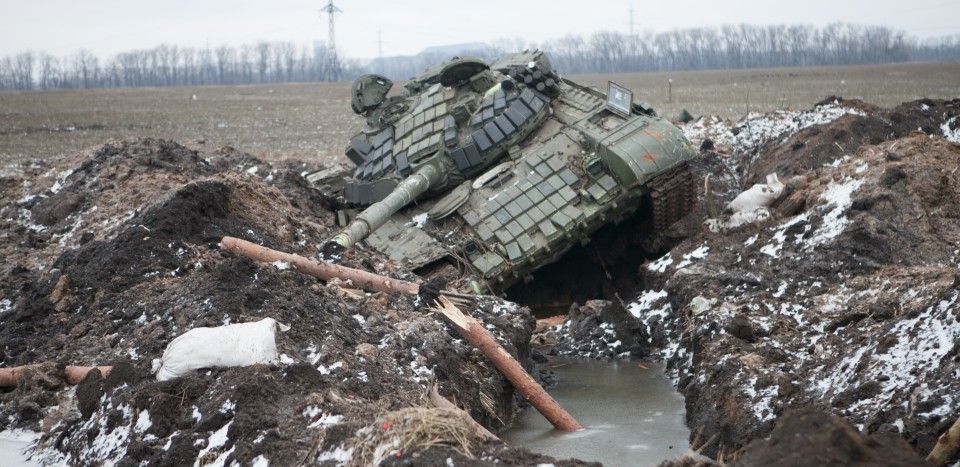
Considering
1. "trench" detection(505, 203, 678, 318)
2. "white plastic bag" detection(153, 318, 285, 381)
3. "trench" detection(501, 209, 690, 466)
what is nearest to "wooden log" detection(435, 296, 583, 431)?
"trench" detection(501, 209, 690, 466)

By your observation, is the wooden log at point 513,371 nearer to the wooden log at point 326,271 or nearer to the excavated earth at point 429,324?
the excavated earth at point 429,324

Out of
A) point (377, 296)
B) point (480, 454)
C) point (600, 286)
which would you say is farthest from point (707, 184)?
point (480, 454)

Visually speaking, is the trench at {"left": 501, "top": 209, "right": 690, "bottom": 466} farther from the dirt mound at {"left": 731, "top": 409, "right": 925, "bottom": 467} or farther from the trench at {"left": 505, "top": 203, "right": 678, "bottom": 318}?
the dirt mound at {"left": 731, "top": 409, "right": 925, "bottom": 467}

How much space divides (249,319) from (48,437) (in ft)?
6.14

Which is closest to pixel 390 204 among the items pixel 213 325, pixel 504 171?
pixel 504 171

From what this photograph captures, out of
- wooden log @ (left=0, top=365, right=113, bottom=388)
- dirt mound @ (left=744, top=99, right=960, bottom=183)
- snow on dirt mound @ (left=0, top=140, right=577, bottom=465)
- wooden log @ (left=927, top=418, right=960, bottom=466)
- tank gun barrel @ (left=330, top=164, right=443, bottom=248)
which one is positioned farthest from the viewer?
dirt mound @ (left=744, top=99, right=960, bottom=183)

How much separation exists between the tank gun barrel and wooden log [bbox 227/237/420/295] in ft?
6.81

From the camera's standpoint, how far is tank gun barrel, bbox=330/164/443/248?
14.3m

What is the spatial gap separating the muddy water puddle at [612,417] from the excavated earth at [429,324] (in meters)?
0.25

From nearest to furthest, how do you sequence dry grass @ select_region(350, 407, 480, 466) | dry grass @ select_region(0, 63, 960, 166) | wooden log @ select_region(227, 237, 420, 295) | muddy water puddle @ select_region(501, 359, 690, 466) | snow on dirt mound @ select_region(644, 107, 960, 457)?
dry grass @ select_region(350, 407, 480, 466)
snow on dirt mound @ select_region(644, 107, 960, 457)
muddy water puddle @ select_region(501, 359, 690, 466)
wooden log @ select_region(227, 237, 420, 295)
dry grass @ select_region(0, 63, 960, 166)

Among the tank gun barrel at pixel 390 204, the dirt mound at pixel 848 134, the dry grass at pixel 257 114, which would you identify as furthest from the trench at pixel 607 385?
the dry grass at pixel 257 114

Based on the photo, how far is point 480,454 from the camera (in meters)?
6.94

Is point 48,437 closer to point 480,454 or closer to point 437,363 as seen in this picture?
point 437,363

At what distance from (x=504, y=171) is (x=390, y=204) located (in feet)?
5.68
